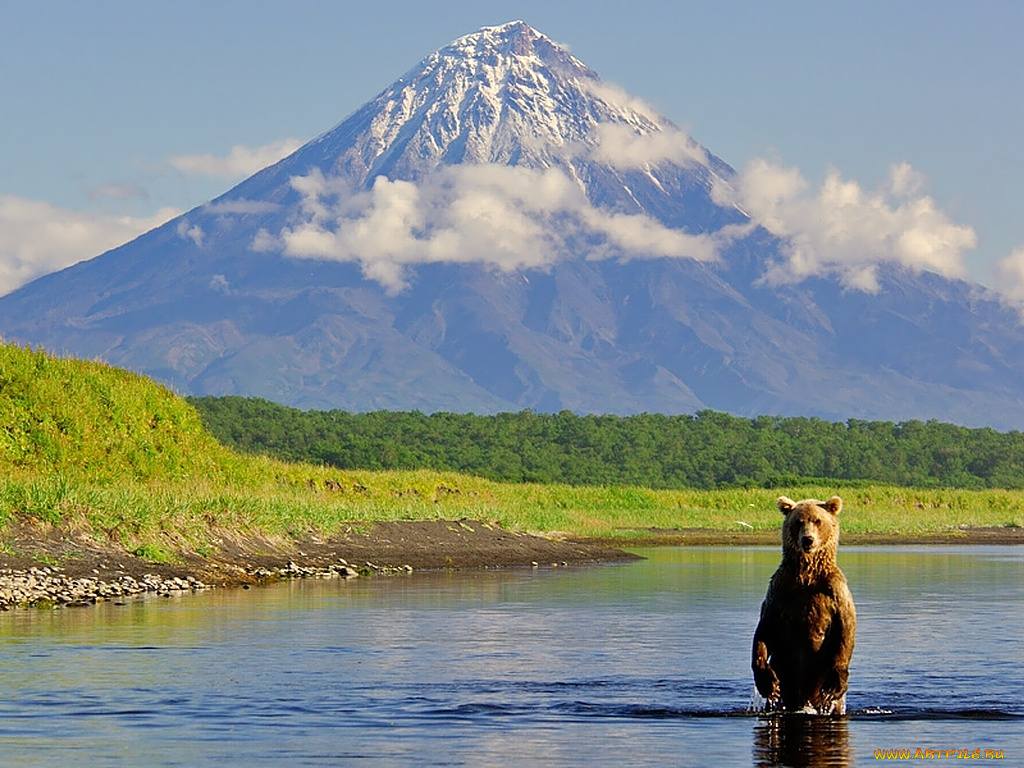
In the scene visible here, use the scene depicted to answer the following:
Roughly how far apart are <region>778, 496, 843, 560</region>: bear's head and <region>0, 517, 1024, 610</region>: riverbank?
16.6 meters

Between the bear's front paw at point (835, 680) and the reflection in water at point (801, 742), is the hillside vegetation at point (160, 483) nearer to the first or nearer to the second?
the reflection in water at point (801, 742)

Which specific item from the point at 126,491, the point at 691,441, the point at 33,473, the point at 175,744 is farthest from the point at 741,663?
the point at 691,441

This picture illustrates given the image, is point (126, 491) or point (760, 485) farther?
point (760, 485)

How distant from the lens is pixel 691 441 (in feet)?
448

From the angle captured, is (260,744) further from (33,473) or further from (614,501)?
(614,501)

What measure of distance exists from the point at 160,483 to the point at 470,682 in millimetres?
24847

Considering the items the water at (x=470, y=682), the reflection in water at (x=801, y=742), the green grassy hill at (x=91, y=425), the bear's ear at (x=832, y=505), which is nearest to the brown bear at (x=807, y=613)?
the bear's ear at (x=832, y=505)

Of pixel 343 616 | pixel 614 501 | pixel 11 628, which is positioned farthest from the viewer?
pixel 614 501

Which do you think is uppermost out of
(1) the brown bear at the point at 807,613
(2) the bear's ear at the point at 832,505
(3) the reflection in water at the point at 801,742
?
(2) the bear's ear at the point at 832,505

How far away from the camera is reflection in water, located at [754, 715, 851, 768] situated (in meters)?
15.9

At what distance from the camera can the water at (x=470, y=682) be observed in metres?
16.6

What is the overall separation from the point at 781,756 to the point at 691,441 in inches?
4759

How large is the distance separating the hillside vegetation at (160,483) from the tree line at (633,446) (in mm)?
41072

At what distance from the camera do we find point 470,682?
21078 mm
